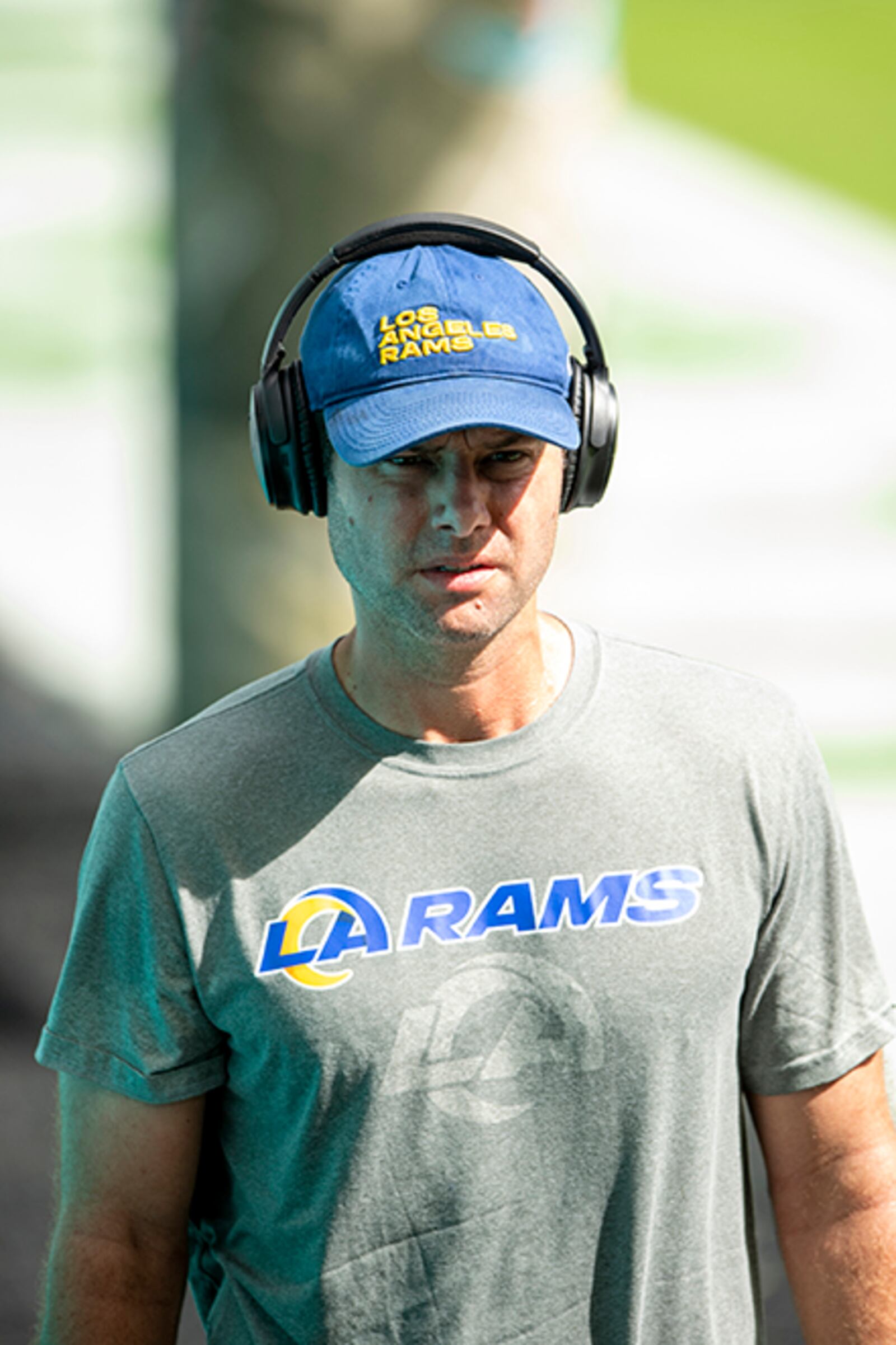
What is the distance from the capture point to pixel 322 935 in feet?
4.36

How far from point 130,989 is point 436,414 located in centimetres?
65

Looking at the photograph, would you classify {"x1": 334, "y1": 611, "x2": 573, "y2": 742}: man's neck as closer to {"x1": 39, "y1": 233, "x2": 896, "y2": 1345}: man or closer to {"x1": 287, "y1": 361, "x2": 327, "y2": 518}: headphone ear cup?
{"x1": 39, "y1": 233, "x2": 896, "y2": 1345}: man

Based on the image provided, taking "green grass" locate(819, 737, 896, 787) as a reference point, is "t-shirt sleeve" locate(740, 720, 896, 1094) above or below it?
below

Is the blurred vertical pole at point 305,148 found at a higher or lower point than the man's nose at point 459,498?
Result: higher

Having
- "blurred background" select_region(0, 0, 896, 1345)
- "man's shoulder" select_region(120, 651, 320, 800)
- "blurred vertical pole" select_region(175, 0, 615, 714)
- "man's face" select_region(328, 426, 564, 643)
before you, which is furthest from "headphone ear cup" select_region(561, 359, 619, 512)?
"blurred background" select_region(0, 0, 896, 1345)

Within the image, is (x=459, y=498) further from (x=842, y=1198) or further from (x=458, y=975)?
(x=842, y=1198)

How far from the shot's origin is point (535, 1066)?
134cm

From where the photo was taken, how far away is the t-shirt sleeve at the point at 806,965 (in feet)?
4.54

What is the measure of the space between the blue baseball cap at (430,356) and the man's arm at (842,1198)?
0.73m

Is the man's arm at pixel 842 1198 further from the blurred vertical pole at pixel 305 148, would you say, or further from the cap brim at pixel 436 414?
the blurred vertical pole at pixel 305 148

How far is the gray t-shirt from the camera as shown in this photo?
1324 mm

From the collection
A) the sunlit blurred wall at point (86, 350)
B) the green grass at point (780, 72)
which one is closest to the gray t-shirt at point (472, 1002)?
the sunlit blurred wall at point (86, 350)

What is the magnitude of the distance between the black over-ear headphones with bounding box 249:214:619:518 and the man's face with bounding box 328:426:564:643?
0.33 feet

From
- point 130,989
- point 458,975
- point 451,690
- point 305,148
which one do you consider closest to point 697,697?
point 451,690
